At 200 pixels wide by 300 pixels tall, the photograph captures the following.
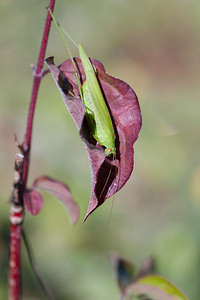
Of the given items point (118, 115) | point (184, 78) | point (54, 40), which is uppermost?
point (54, 40)

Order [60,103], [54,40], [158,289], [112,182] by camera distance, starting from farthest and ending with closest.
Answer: [54,40]
[60,103]
[158,289]
[112,182]

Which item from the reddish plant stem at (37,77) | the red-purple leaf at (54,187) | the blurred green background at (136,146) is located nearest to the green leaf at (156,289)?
the red-purple leaf at (54,187)

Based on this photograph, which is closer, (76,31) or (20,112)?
(20,112)

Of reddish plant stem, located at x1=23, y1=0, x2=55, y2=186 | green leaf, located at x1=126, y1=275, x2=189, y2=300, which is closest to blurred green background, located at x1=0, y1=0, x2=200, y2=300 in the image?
green leaf, located at x1=126, y1=275, x2=189, y2=300

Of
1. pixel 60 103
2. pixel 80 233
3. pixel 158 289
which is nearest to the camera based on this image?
pixel 158 289

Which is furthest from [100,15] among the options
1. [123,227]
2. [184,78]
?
[123,227]

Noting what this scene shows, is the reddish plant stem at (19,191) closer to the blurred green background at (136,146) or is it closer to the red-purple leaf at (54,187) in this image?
the red-purple leaf at (54,187)

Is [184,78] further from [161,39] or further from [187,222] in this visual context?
[187,222]
